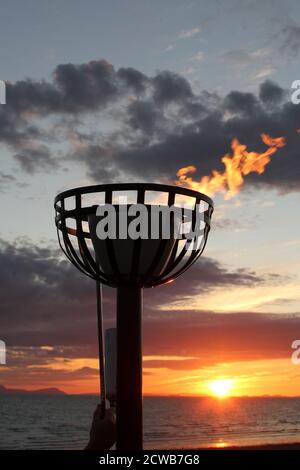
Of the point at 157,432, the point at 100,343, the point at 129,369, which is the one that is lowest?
the point at 157,432

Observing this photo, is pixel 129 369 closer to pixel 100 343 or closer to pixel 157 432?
pixel 100 343

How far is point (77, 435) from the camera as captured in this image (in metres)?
49.3

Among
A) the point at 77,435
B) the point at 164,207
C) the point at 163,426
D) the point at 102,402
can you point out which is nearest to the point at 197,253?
the point at 164,207

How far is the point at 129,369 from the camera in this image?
2.54 meters

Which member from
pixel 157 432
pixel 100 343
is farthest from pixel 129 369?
pixel 157 432

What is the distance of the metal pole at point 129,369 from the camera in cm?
250

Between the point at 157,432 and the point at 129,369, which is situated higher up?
the point at 129,369

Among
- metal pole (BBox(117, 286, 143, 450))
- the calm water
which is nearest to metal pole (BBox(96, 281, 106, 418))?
metal pole (BBox(117, 286, 143, 450))

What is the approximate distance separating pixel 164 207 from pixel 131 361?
0.64 metres

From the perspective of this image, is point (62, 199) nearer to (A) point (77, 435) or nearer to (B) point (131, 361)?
(B) point (131, 361)

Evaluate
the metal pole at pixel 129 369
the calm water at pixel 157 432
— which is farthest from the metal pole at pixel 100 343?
the calm water at pixel 157 432

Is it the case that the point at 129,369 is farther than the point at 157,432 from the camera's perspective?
No

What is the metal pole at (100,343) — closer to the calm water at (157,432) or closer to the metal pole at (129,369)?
the metal pole at (129,369)

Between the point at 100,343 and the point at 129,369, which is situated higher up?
the point at 100,343
